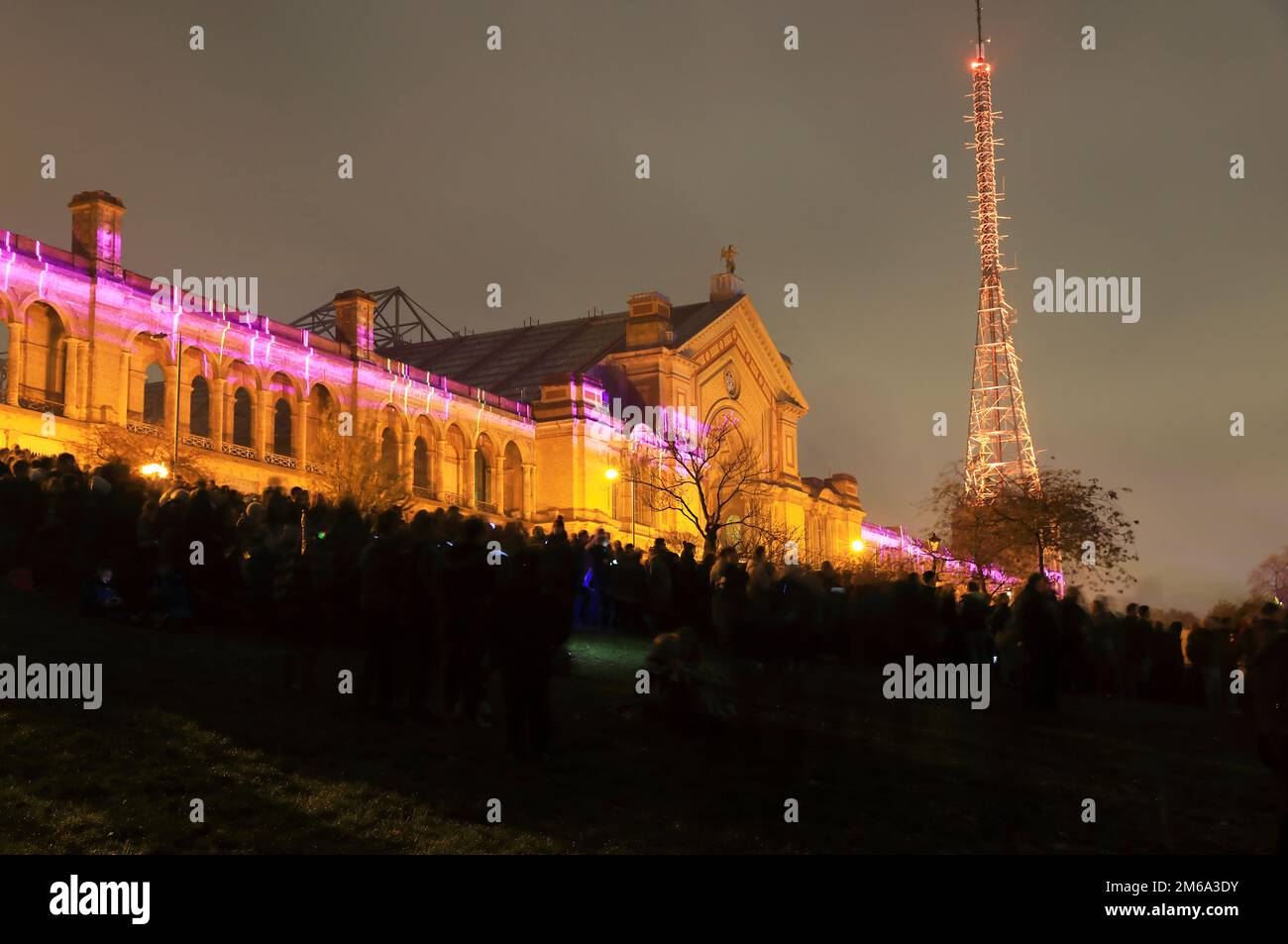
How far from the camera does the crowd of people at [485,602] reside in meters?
12.6

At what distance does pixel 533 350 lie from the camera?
80.2 m

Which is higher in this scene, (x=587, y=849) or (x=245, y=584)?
(x=245, y=584)

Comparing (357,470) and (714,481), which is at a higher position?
(714,481)

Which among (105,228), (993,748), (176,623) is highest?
(105,228)

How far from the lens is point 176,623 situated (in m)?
15.5

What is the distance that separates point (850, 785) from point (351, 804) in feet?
16.5

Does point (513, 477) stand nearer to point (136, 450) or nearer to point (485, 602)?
point (136, 450)

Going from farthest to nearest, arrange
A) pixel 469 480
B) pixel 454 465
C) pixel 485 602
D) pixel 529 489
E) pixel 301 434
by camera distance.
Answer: pixel 529 489, pixel 454 465, pixel 469 480, pixel 301 434, pixel 485 602

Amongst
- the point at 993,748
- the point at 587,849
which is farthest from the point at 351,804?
the point at 993,748

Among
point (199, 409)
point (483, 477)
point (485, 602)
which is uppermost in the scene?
point (199, 409)

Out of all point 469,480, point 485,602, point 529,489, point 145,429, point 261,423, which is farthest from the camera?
point 529,489

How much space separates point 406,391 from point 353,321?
3987 millimetres

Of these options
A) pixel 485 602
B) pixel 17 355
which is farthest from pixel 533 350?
pixel 485 602
